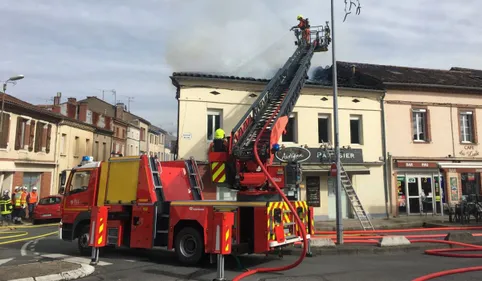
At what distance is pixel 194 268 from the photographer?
834 cm

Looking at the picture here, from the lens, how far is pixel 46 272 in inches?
285

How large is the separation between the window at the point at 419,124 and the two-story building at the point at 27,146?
944 inches

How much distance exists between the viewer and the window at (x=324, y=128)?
20.0m

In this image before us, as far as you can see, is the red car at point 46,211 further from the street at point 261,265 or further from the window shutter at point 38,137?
the street at point 261,265

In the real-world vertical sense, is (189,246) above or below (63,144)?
below

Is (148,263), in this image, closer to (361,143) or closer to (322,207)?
(322,207)

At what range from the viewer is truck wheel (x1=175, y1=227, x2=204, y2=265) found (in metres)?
8.39

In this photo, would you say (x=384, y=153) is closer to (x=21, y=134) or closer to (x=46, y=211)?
(x=46, y=211)

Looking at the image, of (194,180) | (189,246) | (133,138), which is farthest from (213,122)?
(133,138)

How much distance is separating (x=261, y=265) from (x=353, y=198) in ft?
36.1

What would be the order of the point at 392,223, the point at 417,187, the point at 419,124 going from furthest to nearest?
the point at 419,124 < the point at 417,187 < the point at 392,223

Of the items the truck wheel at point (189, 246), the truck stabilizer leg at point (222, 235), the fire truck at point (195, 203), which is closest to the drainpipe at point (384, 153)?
the fire truck at point (195, 203)

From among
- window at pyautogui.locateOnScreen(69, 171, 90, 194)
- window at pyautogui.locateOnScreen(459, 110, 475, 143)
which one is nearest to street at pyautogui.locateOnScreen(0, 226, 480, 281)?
window at pyautogui.locateOnScreen(69, 171, 90, 194)

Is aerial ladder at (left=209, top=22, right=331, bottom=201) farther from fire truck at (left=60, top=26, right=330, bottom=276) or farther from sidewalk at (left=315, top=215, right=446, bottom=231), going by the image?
sidewalk at (left=315, top=215, right=446, bottom=231)
